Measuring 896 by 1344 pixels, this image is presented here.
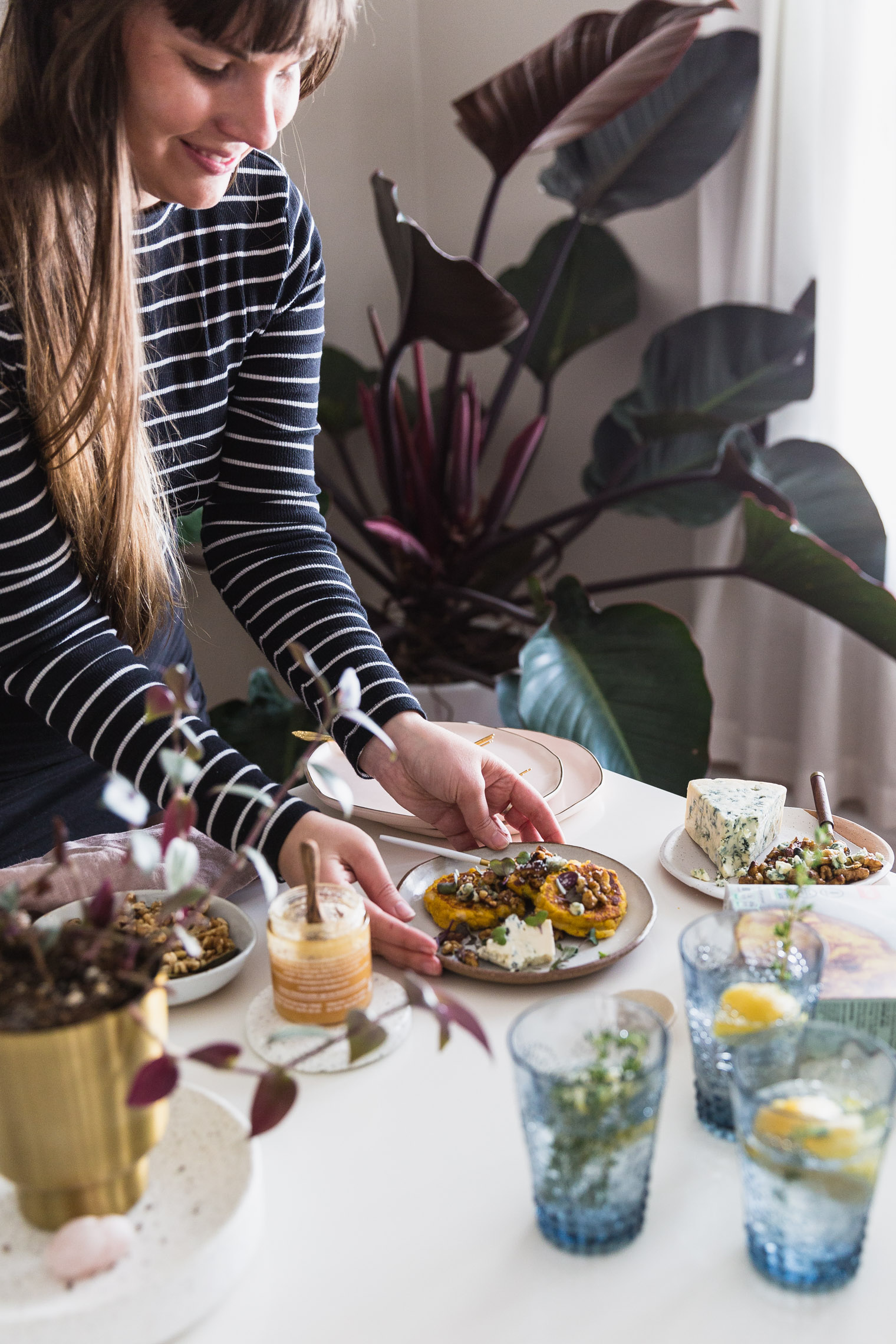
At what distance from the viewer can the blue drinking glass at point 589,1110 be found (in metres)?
0.56

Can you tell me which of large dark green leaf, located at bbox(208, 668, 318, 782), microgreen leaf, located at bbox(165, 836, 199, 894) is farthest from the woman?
large dark green leaf, located at bbox(208, 668, 318, 782)

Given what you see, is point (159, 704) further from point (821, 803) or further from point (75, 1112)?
point (821, 803)

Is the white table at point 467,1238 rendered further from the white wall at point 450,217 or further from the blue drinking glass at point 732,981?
the white wall at point 450,217

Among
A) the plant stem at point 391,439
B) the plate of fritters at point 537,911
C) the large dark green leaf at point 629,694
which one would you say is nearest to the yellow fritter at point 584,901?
the plate of fritters at point 537,911

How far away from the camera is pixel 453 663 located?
2422 millimetres

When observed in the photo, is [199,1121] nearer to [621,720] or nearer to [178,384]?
[178,384]

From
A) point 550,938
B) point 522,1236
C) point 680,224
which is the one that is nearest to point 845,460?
point 680,224

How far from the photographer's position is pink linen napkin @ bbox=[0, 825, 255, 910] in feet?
3.04

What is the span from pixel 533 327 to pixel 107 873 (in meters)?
1.80

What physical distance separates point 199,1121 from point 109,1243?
0.10m

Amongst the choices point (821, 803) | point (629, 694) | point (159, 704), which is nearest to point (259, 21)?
point (159, 704)

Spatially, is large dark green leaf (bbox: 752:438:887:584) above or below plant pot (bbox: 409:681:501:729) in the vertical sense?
above

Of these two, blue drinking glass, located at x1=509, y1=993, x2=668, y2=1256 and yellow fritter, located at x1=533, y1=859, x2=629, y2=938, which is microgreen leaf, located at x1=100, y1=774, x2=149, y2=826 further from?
yellow fritter, located at x1=533, y1=859, x2=629, y2=938

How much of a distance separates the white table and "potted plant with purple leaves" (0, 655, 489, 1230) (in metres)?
0.10
